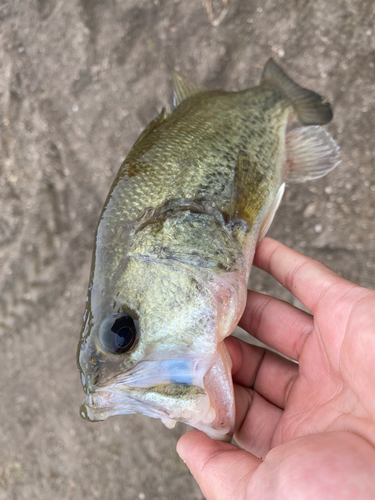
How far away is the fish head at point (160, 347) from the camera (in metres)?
1.13

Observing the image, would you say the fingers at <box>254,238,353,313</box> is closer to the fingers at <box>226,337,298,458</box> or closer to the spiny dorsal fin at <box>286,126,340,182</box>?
the fingers at <box>226,337,298,458</box>

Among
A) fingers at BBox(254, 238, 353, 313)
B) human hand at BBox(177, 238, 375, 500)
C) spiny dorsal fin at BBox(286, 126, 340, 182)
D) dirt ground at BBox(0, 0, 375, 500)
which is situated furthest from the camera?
dirt ground at BBox(0, 0, 375, 500)

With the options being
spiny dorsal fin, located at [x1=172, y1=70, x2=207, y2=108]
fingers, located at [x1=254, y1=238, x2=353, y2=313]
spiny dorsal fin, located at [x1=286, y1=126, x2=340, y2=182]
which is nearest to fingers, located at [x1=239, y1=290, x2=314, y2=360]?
fingers, located at [x1=254, y1=238, x2=353, y2=313]

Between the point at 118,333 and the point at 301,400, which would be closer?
the point at 118,333

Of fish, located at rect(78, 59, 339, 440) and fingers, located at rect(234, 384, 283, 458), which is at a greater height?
fish, located at rect(78, 59, 339, 440)

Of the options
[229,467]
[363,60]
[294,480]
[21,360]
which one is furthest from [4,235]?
[363,60]

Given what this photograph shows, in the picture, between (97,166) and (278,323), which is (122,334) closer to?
(278,323)

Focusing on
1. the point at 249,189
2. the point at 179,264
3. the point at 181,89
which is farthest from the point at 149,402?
the point at 181,89

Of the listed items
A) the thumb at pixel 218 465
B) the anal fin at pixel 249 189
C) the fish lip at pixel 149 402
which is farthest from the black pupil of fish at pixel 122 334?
the anal fin at pixel 249 189

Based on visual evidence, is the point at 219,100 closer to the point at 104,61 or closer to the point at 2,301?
the point at 104,61

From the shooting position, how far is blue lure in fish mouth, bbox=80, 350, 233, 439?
1.11 m

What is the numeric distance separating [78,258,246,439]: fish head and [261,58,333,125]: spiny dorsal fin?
4.57 ft

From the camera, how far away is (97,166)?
2893 mm

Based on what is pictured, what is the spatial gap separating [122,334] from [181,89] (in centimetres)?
141
